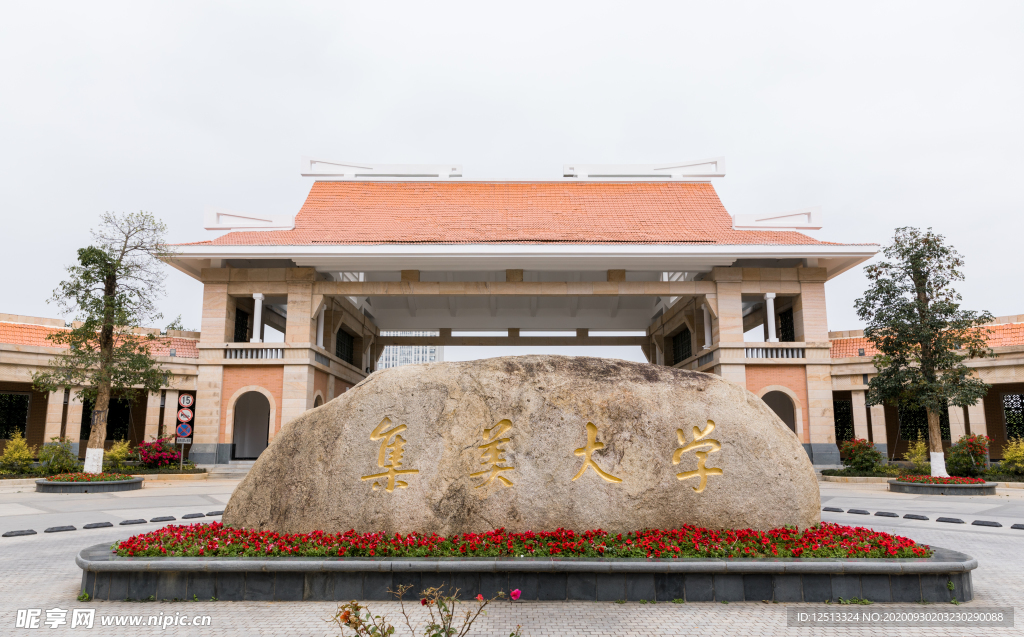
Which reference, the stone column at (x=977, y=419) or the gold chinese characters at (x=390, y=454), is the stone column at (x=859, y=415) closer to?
the stone column at (x=977, y=419)

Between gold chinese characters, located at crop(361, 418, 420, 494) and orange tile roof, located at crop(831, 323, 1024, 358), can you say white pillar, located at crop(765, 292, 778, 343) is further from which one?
gold chinese characters, located at crop(361, 418, 420, 494)

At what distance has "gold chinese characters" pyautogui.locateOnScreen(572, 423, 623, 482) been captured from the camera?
20.9 feet

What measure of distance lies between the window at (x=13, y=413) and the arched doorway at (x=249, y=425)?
24.8ft

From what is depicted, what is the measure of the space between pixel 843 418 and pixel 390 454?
23.5 m

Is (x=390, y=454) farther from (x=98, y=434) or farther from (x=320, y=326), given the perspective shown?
(x=320, y=326)

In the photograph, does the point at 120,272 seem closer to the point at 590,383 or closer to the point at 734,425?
the point at 590,383

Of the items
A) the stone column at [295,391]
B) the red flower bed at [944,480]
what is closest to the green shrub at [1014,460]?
the red flower bed at [944,480]

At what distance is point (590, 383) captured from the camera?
6.72 meters

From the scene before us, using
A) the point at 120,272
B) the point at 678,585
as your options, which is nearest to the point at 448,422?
the point at 678,585

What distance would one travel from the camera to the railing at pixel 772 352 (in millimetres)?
20547

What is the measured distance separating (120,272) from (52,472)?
6008mm

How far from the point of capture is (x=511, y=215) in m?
23.2

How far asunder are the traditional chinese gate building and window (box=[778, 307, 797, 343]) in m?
0.09

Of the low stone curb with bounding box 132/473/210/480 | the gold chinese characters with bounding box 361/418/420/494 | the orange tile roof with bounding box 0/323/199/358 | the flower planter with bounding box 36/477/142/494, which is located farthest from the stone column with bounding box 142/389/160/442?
the gold chinese characters with bounding box 361/418/420/494
